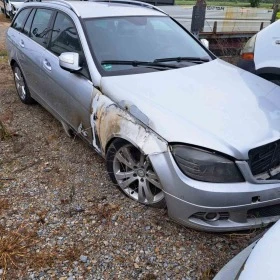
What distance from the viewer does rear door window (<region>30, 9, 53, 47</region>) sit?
157 inches

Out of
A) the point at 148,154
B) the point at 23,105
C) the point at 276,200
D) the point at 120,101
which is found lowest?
the point at 23,105

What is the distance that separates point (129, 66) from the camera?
318cm

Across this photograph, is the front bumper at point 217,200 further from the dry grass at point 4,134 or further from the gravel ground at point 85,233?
the dry grass at point 4,134

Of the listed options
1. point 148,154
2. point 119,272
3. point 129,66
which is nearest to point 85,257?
point 119,272

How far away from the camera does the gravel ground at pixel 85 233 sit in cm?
238

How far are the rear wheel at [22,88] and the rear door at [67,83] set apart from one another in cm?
85

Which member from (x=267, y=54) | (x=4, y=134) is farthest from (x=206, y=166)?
(x=4, y=134)

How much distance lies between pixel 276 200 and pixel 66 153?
228cm

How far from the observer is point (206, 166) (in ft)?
7.64

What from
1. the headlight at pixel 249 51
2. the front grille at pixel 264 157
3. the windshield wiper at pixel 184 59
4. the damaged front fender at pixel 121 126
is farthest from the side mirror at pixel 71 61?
the headlight at pixel 249 51

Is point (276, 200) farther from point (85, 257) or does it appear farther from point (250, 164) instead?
point (85, 257)

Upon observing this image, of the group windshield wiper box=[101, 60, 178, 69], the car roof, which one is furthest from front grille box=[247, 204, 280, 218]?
the car roof

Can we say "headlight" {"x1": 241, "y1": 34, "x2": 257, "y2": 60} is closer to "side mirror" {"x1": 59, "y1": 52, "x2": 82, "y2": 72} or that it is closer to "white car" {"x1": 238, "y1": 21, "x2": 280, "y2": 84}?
"white car" {"x1": 238, "y1": 21, "x2": 280, "y2": 84}

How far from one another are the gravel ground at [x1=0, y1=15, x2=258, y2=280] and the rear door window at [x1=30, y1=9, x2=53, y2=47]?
4.71ft
